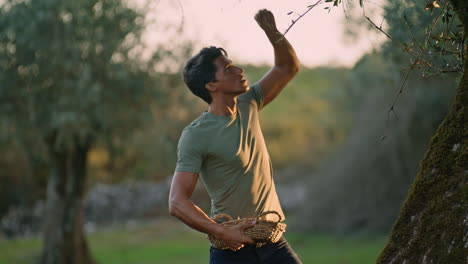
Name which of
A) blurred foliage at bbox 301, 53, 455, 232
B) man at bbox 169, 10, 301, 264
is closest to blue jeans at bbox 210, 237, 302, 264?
man at bbox 169, 10, 301, 264

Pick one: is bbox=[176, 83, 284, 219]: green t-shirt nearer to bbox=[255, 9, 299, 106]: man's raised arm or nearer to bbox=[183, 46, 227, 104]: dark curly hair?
bbox=[183, 46, 227, 104]: dark curly hair

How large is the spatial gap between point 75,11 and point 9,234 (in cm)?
1427

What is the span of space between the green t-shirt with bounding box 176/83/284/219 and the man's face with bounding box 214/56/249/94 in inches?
7.3

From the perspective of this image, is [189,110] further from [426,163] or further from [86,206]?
[86,206]

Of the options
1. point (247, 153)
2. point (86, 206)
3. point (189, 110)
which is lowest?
point (247, 153)

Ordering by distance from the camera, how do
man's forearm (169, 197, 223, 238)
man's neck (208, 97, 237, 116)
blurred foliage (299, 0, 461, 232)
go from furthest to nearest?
1. blurred foliage (299, 0, 461, 232)
2. man's neck (208, 97, 237, 116)
3. man's forearm (169, 197, 223, 238)

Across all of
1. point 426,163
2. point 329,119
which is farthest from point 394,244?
point 329,119

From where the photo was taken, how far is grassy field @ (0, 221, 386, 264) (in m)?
17.8

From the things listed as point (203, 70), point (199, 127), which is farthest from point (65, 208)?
point (199, 127)

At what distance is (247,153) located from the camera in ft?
12.5

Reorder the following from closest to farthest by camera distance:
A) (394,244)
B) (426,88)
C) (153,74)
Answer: (394,244) → (153,74) → (426,88)

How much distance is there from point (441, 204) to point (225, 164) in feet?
3.75

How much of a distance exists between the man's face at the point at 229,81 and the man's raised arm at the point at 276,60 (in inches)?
11.2

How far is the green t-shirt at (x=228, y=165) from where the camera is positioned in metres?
3.73
